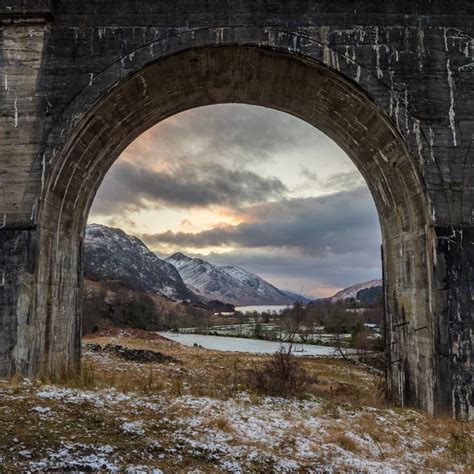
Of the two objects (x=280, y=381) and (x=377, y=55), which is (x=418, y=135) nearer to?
(x=377, y=55)

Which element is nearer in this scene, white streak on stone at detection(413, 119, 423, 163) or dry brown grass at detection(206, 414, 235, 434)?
dry brown grass at detection(206, 414, 235, 434)

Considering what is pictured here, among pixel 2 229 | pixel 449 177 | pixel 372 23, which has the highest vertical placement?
pixel 372 23

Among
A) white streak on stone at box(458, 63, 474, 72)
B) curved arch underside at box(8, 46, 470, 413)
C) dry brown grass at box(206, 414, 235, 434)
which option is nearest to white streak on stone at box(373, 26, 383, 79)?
curved arch underside at box(8, 46, 470, 413)

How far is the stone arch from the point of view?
26.8ft

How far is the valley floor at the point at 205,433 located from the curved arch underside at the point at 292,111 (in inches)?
39.5

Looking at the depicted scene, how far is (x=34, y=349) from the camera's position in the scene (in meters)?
7.90

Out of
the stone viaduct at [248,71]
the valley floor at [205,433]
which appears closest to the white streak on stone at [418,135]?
the stone viaduct at [248,71]

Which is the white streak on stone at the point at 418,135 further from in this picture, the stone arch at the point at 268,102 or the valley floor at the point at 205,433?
the valley floor at the point at 205,433

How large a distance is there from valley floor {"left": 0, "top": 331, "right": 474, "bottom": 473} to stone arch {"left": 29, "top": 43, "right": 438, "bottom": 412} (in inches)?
41.1

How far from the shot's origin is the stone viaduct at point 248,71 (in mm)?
7969

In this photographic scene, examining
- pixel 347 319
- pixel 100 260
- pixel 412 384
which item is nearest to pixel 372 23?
pixel 412 384

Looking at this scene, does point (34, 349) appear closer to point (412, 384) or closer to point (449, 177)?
point (412, 384)

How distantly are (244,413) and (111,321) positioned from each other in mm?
58267

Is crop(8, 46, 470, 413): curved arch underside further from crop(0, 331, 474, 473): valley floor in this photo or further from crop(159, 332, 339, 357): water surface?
crop(159, 332, 339, 357): water surface
